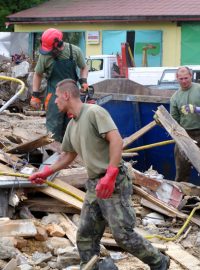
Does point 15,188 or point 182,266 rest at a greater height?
point 15,188

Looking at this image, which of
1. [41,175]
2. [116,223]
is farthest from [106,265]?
[41,175]

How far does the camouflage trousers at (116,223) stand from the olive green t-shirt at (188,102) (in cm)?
390

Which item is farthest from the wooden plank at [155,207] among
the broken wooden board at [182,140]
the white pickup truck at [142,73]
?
the white pickup truck at [142,73]

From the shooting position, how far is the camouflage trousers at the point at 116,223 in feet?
18.9

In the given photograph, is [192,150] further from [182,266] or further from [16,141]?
[16,141]

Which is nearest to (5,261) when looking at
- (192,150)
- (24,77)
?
(192,150)

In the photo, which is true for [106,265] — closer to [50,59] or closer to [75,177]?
[75,177]

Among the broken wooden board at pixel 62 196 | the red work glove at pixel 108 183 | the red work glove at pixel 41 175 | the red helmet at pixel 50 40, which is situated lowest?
the broken wooden board at pixel 62 196

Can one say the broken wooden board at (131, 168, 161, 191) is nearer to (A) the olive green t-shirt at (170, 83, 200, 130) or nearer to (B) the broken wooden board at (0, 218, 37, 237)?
(A) the olive green t-shirt at (170, 83, 200, 130)

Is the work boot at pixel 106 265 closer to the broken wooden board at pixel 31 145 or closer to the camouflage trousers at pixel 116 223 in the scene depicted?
the camouflage trousers at pixel 116 223

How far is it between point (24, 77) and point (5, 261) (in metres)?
14.5

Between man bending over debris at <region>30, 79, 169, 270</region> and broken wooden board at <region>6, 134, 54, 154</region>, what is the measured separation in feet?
7.68

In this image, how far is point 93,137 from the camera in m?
5.68

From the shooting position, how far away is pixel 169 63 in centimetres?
2880
